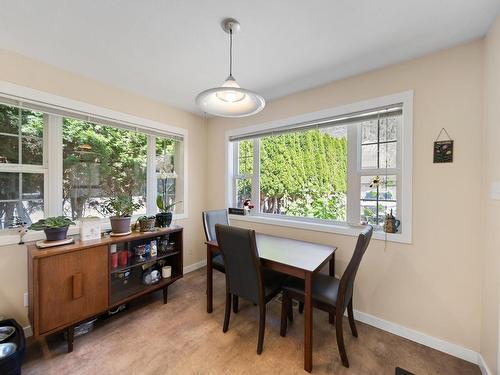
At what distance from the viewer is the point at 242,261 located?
1.73 meters

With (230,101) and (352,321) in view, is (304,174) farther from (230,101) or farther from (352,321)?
(352,321)

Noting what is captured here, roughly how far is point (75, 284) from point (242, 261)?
4.37 ft

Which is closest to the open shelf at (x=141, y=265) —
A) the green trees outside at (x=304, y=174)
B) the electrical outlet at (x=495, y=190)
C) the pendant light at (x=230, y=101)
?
the green trees outside at (x=304, y=174)

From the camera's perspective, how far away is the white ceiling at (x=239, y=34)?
53.0 inches

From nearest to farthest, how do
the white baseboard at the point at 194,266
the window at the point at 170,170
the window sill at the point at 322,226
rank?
the window sill at the point at 322,226 → the window at the point at 170,170 → the white baseboard at the point at 194,266

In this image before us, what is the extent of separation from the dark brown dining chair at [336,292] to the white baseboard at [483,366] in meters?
Result: 0.79

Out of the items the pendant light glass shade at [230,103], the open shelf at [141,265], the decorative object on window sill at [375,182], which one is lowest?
the open shelf at [141,265]

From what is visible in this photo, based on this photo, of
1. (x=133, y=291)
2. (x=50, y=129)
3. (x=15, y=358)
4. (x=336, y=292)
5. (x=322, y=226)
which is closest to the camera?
(x=15, y=358)

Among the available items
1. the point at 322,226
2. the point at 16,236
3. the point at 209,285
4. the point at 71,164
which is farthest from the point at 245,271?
the point at 71,164

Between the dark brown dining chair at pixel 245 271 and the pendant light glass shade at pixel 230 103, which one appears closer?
the pendant light glass shade at pixel 230 103

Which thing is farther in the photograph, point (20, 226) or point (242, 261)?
point (20, 226)

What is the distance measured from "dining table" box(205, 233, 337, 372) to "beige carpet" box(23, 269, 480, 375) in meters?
0.23

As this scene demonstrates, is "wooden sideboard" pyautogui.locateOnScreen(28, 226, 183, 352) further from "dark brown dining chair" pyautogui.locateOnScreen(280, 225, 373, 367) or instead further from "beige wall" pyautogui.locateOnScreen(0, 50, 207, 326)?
"dark brown dining chair" pyautogui.locateOnScreen(280, 225, 373, 367)

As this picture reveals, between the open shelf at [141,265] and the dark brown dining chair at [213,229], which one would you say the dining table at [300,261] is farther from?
the open shelf at [141,265]
